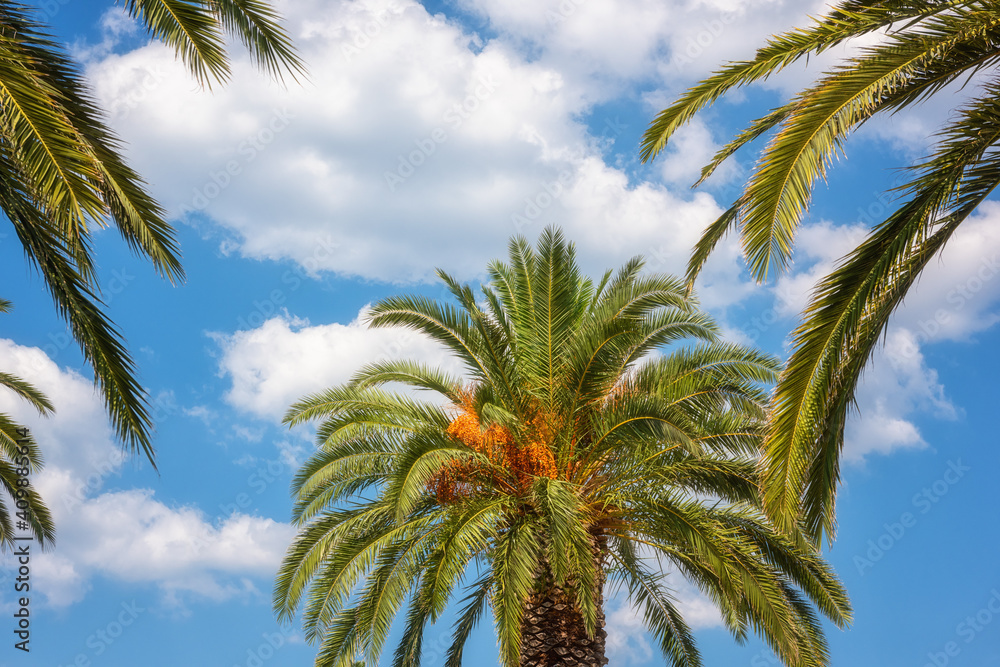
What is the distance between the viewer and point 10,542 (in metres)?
19.6

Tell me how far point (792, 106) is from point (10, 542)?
61.8 ft

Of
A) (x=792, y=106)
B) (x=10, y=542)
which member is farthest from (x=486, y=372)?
(x=10, y=542)

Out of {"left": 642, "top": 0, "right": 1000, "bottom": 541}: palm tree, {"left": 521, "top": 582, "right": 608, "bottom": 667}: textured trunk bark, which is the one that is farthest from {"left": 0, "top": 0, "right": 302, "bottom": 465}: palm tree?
{"left": 521, "top": 582, "right": 608, "bottom": 667}: textured trunk bark

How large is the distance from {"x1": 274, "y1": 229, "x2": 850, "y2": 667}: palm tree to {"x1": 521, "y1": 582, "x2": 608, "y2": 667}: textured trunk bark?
24mm

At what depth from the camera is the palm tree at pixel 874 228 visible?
674 centimetres

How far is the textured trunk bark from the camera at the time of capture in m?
13.8

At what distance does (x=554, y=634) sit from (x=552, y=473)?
96.6 inches

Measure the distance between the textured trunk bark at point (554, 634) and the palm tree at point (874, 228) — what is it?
718 cm

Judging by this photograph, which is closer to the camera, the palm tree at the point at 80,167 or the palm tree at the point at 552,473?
the palm tree at the point at 80,167

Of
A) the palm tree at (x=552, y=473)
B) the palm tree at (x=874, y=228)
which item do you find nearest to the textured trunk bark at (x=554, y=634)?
the palm tree at (x=552, y=473)

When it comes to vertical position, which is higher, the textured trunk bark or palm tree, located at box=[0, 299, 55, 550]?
palm tree, located at box=[0, 299, 55, 550]

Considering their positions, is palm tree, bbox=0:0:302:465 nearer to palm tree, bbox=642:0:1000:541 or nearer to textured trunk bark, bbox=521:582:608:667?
palm tree, bbox=642:0:1000:541

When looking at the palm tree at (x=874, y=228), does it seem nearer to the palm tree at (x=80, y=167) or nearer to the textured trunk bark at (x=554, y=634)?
the palm tree at (x=80, y=167)

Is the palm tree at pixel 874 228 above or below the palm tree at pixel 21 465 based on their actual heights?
below
